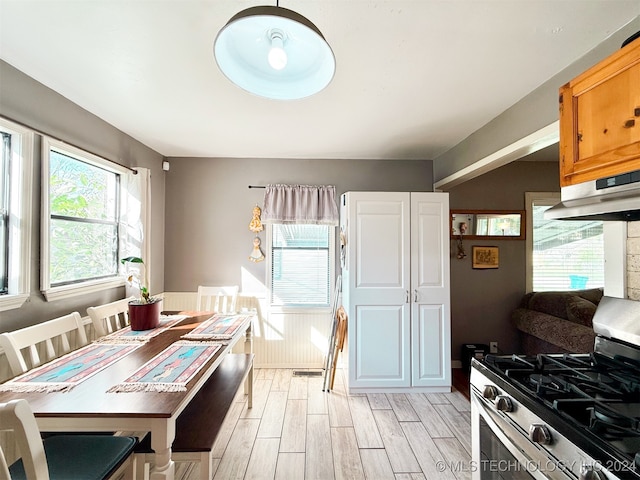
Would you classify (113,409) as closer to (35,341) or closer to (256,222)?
(35,341)

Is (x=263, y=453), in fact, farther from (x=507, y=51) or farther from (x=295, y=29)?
(x=507, y=51)

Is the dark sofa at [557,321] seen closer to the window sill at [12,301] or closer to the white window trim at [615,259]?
the white window trim at [615,259]

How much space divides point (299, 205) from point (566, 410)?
2919 mm

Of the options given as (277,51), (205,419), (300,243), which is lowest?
(205,419)

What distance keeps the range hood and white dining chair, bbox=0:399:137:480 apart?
6.82 ft

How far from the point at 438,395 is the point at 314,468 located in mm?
1541

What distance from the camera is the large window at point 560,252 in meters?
3.56

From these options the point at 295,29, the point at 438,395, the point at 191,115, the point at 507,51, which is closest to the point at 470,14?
the point at 507,51

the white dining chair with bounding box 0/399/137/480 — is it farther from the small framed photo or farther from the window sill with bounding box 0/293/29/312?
the small framed photo

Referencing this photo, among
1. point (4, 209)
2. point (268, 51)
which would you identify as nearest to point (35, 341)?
point (4, 209)

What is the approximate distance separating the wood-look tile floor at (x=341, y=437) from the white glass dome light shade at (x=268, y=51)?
184cm

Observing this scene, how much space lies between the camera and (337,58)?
5.42ft

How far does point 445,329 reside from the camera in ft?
9.65

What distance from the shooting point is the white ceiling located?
131cm
